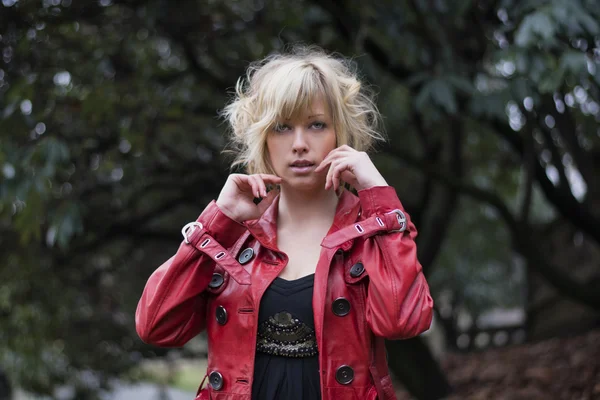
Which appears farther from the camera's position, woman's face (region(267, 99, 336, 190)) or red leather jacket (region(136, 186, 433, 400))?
woman's face (region(267, 99, 336, 190))

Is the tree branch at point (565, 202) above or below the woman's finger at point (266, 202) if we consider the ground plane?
above

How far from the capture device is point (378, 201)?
2119 millimetres

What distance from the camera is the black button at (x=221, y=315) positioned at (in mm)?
2123

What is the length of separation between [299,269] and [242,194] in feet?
0.93

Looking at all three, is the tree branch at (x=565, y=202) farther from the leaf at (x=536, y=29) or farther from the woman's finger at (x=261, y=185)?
the woman's finger at (x=261, y=185)

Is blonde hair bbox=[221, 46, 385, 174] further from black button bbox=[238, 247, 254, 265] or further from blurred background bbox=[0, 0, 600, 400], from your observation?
blurred background bbox=[0, 0, 600, 400]

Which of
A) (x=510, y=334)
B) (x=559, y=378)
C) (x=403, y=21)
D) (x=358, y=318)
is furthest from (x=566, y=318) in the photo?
(x=358, y=318)

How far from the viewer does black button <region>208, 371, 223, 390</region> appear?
2092mm

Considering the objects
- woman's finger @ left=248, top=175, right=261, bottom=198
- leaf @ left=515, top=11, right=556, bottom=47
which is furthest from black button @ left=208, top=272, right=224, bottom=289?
leaf @ left=515, top=11, right=556, bottom=47

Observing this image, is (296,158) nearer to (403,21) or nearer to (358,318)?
(358,318)

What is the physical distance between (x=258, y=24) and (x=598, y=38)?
2425mm

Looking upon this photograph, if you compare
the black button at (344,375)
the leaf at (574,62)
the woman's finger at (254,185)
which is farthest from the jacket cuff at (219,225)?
the leaf at (574,62)

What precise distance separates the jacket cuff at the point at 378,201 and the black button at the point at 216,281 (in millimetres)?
462

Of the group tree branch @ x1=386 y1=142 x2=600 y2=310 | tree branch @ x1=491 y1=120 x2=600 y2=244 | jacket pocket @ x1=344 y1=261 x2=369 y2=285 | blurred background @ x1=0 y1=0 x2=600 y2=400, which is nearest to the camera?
jacket pocket @ x1=344 y1=261 x2=369 y2=285
